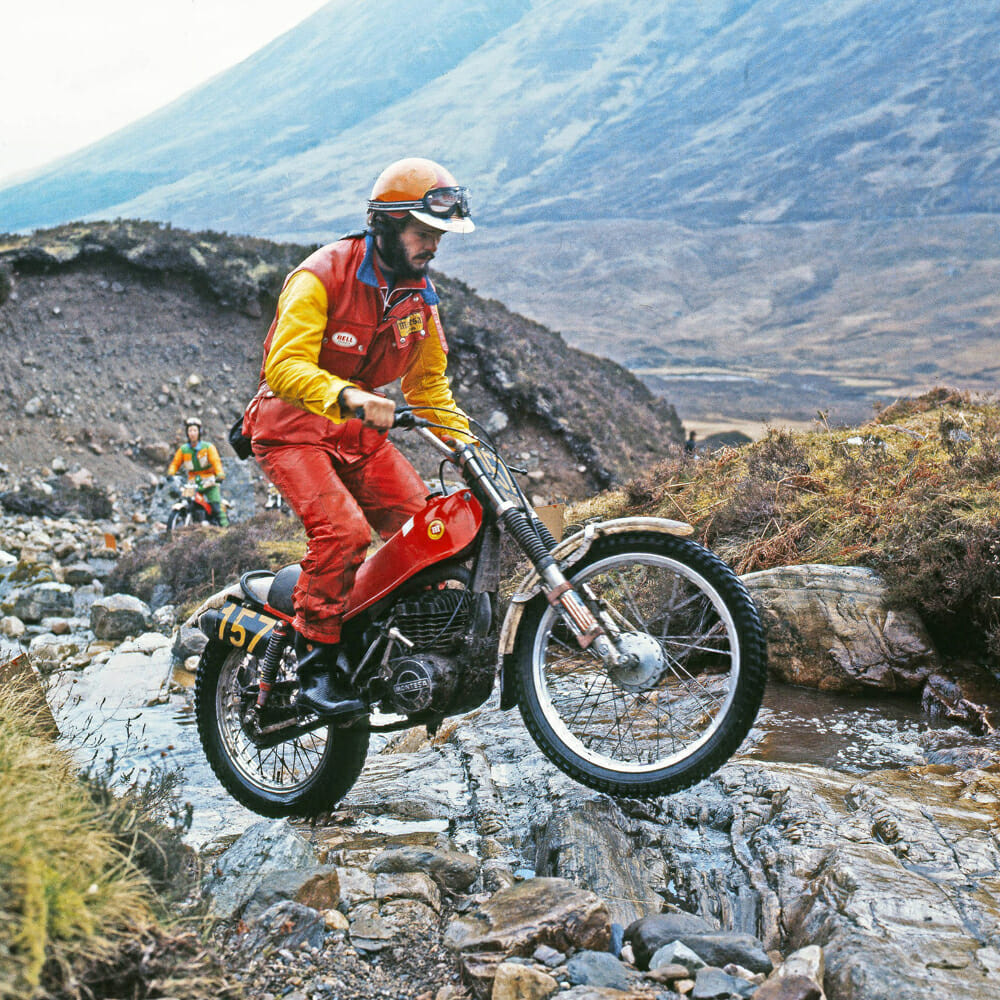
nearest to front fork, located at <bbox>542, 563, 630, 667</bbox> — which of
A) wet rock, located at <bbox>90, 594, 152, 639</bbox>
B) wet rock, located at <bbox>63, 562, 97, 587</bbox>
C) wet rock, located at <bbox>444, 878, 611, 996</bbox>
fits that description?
wet rock, located at <bbox>444, 878, 611, 996</bbox>

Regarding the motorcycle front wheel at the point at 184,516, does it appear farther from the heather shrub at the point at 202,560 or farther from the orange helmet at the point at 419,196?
the orange helmet at the point at 419,196

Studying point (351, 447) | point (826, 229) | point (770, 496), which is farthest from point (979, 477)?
point (826, 229)

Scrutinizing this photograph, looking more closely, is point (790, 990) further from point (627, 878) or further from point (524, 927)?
point (627, 878)

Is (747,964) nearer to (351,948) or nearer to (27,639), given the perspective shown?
(351,948)

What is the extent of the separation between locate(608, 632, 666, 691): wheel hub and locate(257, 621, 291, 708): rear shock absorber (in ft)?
5.28

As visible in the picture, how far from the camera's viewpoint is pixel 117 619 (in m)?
11.1

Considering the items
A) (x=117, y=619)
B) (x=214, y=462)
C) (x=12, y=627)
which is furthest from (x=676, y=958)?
(x=214, y=462)

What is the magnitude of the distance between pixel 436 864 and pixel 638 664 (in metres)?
1.10

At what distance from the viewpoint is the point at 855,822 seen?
3.92m

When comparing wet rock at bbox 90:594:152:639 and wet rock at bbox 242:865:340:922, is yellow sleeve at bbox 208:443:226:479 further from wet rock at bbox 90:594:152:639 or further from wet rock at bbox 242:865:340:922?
wet rock at bbox 242:865:340:922

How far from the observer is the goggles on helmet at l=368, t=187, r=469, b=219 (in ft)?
14.0

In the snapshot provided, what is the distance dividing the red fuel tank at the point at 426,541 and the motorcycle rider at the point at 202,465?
12508 millimetres

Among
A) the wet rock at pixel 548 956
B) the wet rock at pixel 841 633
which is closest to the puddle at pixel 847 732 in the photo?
the wet rock at pixel 841 633

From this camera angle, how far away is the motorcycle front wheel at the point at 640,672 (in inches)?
147
